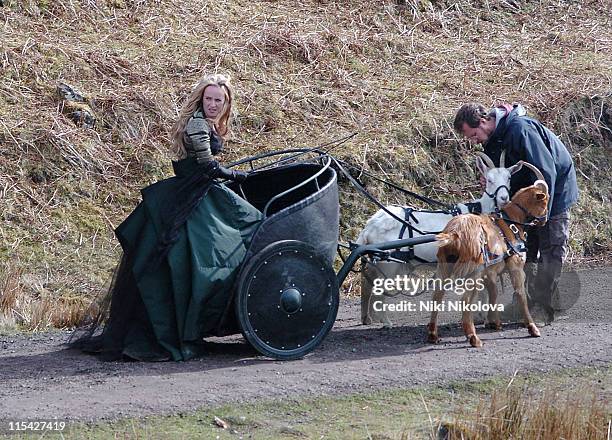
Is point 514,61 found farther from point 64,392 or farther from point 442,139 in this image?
point 64,392

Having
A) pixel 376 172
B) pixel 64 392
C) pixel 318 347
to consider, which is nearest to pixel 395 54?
pixel 376 172

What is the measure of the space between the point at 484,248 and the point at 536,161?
3.65 ft

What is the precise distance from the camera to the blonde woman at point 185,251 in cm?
789

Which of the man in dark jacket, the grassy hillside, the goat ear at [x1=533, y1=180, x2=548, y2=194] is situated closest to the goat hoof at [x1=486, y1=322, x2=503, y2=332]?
the man in dark jacket

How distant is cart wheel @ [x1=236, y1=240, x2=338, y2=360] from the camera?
7.93 meters

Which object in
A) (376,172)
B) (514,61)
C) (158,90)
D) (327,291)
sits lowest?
(327,291)

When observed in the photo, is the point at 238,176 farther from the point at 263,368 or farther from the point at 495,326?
the point at 495,326

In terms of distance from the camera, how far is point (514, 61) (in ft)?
56.6

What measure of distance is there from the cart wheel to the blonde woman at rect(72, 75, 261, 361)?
0.18 meters

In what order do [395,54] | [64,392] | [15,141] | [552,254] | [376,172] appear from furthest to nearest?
1. [395,54]
2. [376,172]
3. [15,141]
4. [552,254]
5. [64,392]

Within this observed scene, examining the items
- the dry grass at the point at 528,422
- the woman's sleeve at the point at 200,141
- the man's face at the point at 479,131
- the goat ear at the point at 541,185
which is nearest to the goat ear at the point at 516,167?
the goat ear at the point at 541,185

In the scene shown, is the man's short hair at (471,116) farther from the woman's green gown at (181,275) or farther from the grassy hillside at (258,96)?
the grassy hillside at (258,96)

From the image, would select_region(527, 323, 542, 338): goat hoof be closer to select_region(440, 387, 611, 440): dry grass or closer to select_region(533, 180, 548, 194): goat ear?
select_region(533, 180, 548, 194): goat ear

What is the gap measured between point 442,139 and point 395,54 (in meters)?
2.85
